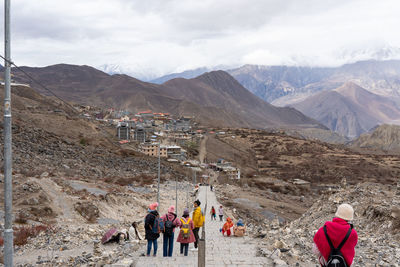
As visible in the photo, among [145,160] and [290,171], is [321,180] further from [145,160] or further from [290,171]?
[145,160]

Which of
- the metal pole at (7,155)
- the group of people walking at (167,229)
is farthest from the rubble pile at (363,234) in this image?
the metal pole at (7,155)

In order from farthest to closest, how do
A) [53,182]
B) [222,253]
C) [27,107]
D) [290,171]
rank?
1. [27,107]
2. [290,171]
3. [53,182]
4. [222,253]

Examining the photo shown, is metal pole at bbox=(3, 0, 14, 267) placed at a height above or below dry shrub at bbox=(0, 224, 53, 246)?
above

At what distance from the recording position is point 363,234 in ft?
47.2

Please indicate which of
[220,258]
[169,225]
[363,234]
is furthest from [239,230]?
[169,225]

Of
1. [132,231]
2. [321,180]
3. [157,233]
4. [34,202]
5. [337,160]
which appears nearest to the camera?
[157,233]

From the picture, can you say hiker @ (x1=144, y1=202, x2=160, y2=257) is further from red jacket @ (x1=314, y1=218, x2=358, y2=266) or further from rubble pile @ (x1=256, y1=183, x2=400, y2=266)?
red jacket @ (x1=314, y1=218, x2=358, y2=266)

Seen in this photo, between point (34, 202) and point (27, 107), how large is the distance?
249 feet

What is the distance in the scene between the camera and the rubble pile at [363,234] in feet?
32.0

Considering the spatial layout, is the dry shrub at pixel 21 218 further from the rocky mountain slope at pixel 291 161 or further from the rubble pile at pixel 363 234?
the rocky mountain slope at pixel 291 161

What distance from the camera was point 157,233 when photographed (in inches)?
367

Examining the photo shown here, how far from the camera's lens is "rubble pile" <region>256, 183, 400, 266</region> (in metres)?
9.76

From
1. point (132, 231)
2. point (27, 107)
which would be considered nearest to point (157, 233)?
point (132, 231)

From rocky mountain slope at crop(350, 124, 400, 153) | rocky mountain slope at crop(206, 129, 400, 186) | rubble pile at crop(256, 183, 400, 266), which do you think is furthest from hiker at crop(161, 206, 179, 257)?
rocky mountain slope at crop(350, 124, 400, 153)
